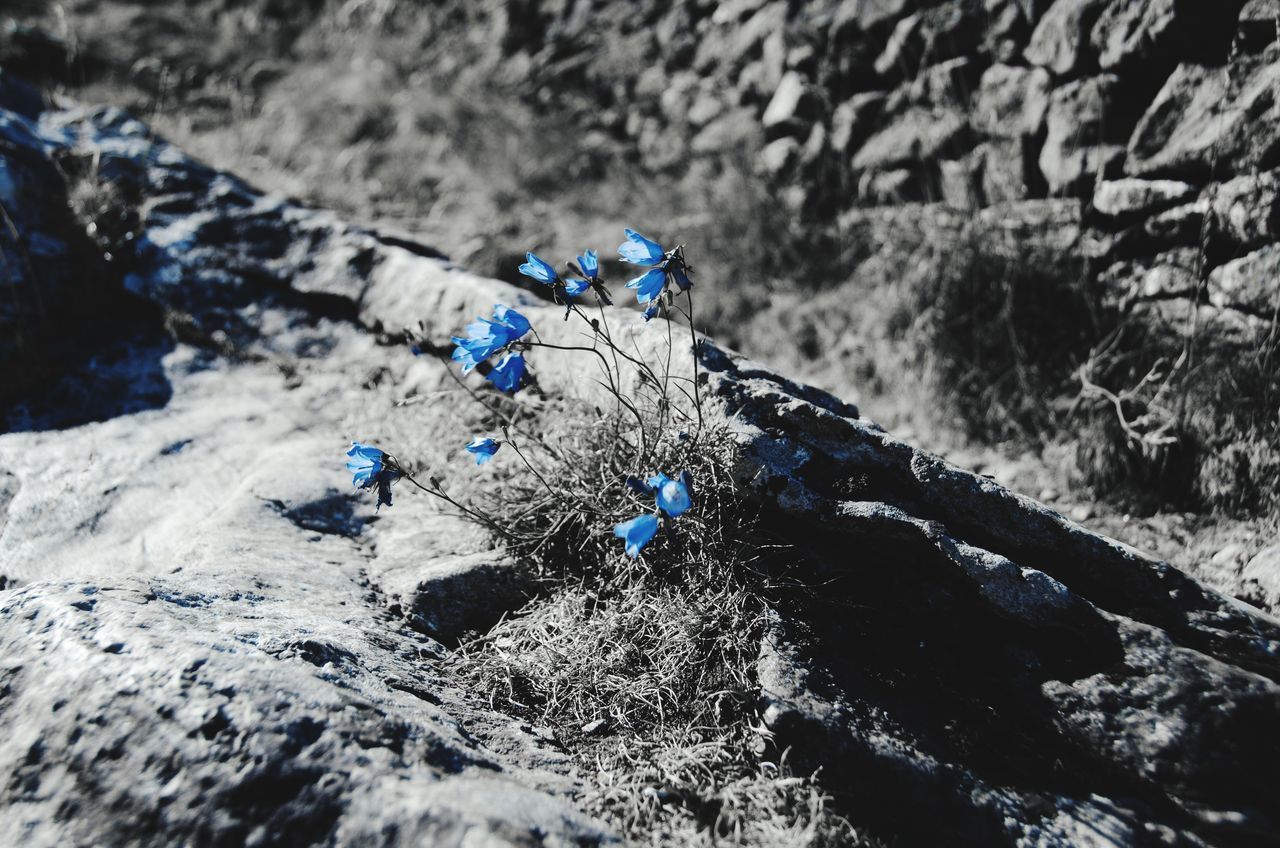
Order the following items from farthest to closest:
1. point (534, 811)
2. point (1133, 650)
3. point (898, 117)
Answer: point (898, 117) < point (1133, 650) < point (534, 811)

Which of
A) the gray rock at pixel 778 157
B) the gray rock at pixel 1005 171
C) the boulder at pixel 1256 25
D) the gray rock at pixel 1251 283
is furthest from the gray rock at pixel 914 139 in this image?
the gray rock at pixel 1251 283

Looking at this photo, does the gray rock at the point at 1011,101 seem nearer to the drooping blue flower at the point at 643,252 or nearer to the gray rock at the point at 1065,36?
the gray rock at the point at 1065,36

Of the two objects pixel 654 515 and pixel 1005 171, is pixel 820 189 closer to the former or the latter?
pixel 1005 171

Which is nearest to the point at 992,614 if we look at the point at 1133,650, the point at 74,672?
the point at 1133,650

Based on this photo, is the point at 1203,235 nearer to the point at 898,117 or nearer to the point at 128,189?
the point at 898,117

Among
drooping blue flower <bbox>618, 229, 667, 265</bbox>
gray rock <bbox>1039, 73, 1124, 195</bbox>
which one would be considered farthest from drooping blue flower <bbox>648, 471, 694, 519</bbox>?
gray rock <bbox>1039, 73, 1124, 195</bbox>

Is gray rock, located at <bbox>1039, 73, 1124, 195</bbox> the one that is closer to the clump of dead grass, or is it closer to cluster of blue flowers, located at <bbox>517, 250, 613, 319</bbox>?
the clump of dead grass
